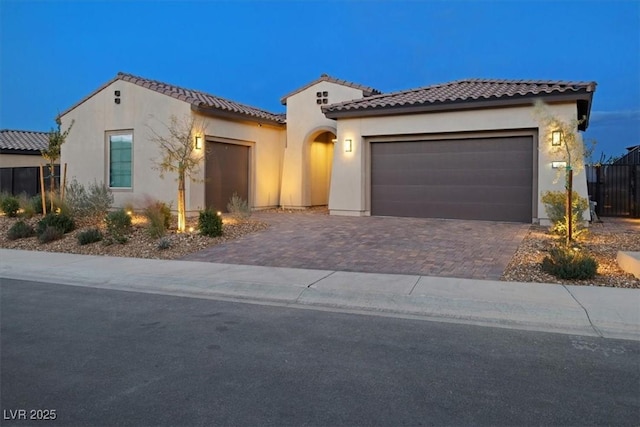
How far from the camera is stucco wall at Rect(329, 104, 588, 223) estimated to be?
15008 millimetres

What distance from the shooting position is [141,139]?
61.6ft

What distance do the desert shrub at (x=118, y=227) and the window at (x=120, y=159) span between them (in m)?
5.51

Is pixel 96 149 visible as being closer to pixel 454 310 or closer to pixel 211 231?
pixel 211 231

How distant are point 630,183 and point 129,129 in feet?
63.3

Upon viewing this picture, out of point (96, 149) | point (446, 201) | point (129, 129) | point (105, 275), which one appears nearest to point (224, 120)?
point (129, 129)

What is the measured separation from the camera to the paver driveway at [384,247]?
33.8 feet

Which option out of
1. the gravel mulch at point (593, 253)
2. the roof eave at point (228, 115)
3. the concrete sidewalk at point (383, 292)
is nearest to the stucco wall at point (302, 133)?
the roof eave at point (228, 115)

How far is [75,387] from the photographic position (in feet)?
14.9

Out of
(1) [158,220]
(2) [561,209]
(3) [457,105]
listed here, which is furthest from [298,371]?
(3) [457,105]

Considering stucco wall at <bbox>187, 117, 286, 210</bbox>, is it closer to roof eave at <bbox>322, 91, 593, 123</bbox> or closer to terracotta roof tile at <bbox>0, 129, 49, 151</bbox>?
roof eave at <bbox>322, 91, 593, 123</bbox>

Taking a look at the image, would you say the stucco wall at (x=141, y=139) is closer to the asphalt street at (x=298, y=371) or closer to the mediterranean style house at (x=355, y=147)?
the mediterranean style house at (x=355, y=147)

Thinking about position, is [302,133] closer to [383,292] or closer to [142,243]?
[142,243]

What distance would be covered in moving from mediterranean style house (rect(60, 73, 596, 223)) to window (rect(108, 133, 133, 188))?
40 mm

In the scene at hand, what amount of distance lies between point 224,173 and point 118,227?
6537 millimetres
